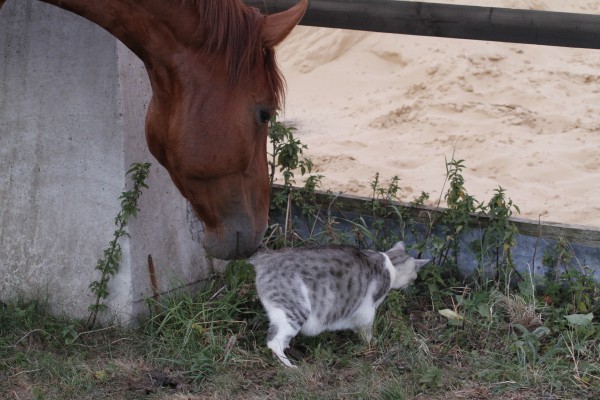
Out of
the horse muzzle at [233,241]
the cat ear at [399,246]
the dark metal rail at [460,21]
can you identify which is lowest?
the cat ear at [399,246]

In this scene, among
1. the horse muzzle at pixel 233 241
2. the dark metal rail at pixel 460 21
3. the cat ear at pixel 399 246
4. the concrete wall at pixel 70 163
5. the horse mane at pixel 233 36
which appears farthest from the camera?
the cat ear at pixel 399 246

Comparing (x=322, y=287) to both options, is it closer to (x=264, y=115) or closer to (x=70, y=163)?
(x=264, y=115)

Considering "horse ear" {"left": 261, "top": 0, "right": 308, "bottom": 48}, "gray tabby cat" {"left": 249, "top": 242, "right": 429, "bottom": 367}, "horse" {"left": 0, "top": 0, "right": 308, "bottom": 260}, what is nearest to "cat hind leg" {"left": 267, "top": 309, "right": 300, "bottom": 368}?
"gray tabby cat" {"left": 249, "top": 242, "right": 429, "bottom": 367}

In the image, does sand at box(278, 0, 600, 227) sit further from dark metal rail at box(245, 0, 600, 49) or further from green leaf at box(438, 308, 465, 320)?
green leaf at box(438, 308, 465, 320)

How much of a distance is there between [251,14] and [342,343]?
1.83 metres

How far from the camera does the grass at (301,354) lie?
12.7 feet

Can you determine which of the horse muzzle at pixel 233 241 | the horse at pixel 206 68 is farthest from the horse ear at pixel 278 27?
the horse muzzle at pixel 233 241

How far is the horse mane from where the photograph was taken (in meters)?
3.29

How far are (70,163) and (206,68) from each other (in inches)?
57.9

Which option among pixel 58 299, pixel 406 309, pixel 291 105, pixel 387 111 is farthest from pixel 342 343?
pixel 291 105

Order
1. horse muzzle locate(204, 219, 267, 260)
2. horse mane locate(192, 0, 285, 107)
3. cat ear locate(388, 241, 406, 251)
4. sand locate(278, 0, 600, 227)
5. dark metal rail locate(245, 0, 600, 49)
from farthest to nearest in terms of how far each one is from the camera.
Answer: sand locate(278, 0, 600, 227) → cat ear locate(388, 241, 406, 251) → dark metal rail locate(245, 0, 600, 49) → horse muzzle locate(204, 219, 267, 260) → horse mane locate(192, 0, 285, 107)

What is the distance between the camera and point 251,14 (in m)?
3.35

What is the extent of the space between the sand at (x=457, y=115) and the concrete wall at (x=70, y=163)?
2198 millimetres

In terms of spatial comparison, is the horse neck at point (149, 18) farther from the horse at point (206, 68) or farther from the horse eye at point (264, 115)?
the horse eye at point (264, 115)
